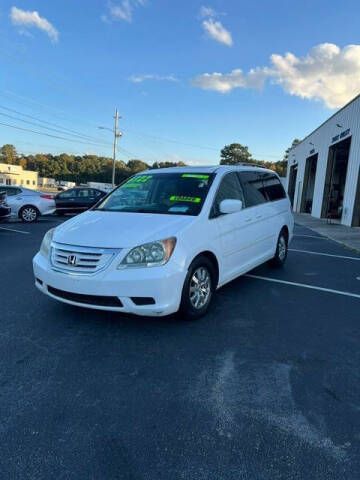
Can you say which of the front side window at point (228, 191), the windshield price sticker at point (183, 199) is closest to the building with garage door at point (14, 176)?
the front side window at point (228, 191)

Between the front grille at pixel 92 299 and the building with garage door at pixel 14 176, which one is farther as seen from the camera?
the building with garage door at pixel 14 176

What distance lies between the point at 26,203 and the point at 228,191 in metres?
11.6

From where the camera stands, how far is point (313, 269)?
6703mm

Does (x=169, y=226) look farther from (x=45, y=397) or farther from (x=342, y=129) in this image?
(x=342, y=129)

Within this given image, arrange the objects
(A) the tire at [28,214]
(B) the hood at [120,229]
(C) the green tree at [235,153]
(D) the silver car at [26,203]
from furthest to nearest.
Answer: (C) the green tree at [235,153] < (A) the tire at [28,214] < (D) the silver car at [26,203] < (B) the hood at [120,229]

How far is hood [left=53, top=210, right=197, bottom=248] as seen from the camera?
336 cm

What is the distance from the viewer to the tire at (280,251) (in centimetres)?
632

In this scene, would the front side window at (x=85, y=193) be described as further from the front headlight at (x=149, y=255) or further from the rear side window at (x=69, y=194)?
the front headlight at (x=149, y=255)

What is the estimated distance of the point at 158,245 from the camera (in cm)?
333

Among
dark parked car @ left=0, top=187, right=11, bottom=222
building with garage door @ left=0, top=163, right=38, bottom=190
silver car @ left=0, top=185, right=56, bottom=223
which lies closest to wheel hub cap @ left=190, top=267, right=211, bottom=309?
dark parked car @ left=0, top=187, right=11, bottom=222

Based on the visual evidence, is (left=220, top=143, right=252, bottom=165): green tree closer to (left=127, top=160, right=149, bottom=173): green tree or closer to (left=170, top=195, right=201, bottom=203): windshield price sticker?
(left=127, top=160, right=149, bottom=173): green tree

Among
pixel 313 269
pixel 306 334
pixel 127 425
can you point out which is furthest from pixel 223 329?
pixel 313 269

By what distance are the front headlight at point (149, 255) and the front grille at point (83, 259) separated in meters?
0.15

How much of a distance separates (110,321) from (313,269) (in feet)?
15.0
